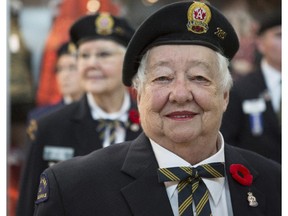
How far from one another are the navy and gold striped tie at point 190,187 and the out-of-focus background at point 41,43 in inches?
167

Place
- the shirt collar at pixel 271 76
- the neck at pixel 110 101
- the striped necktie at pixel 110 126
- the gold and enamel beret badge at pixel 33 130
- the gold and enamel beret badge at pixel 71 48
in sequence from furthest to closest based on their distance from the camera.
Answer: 1. the gold and enamel beret badge at pixel 71 48
2. the shirt collar at pixel 271 76
3. the neck at pixel 110 101
4. the gold and enamel beret badge at pixel 33 130
5. the striped necktie at pixel 110 126

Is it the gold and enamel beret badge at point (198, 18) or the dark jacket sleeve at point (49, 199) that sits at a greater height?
the gold and enamel beret badge at point (198, 18)

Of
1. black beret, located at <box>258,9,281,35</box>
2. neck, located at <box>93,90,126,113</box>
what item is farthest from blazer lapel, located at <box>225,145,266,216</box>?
black beret, located at <box>258,9,281,35</box>

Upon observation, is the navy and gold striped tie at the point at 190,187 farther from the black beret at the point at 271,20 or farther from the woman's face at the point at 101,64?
the black beret at the point at 271,20

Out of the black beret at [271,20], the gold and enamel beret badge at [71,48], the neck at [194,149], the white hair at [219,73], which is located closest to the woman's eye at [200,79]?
the white hair at [219,73]

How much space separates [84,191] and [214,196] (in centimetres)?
57

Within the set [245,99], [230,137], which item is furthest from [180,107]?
[245,99]

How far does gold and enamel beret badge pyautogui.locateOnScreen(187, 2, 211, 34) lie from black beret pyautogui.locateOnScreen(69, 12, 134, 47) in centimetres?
234

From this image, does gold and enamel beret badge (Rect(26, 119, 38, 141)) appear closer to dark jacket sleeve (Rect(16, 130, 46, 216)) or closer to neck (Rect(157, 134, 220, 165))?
dark jacket sleeve (Rect(16, 130, 46, 216))

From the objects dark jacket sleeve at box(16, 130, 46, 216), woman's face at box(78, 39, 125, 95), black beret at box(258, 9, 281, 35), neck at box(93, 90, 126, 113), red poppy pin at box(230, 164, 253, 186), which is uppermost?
black beret at box(258, 9, 281, 35)

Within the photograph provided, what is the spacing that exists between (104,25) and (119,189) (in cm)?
270

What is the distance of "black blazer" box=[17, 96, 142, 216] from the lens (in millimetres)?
5117

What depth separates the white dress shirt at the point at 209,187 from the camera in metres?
3.28
